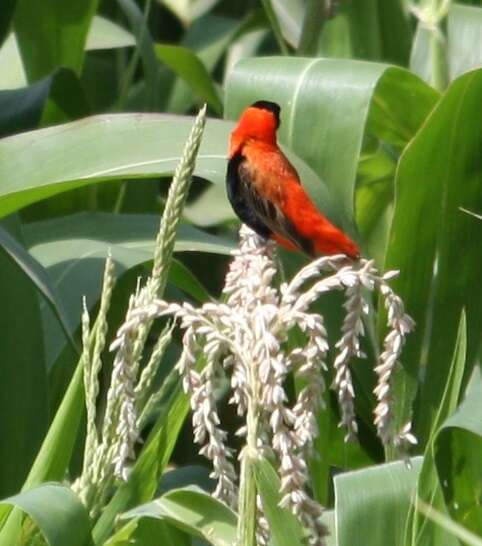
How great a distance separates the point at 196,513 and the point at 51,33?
173 centimetres

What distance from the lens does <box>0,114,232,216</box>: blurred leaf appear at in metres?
1.72

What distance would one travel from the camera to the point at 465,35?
2.41m

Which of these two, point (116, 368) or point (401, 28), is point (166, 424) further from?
point (401, 28)

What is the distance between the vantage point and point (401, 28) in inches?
115

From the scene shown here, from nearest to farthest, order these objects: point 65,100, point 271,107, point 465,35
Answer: point 271,107, point 465,35, point 65,100

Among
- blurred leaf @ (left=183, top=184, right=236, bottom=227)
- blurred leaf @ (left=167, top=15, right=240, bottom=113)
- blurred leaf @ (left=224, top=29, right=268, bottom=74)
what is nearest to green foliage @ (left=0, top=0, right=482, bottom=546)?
blurred leaf @ (left=183, top=184, right=236, bottom=227)

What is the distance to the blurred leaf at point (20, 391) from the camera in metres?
1.68

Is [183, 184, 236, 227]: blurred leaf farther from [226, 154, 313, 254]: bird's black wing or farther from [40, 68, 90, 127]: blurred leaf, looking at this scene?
[226, 154, 313, 254]: bird's black wing

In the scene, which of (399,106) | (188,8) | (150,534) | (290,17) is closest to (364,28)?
(290,17)

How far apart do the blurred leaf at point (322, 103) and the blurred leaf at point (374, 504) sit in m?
0.61

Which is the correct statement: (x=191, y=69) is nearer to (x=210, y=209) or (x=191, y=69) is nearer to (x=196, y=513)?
(x=210, y=209)

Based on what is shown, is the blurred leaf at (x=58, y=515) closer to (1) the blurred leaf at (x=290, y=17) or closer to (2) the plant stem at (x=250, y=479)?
(2) the plant stem at (x=250, y=479)

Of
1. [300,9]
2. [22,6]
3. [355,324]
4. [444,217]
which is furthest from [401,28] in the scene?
[355,324]

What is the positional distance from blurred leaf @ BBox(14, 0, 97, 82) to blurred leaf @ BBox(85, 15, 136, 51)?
0.80 ft
